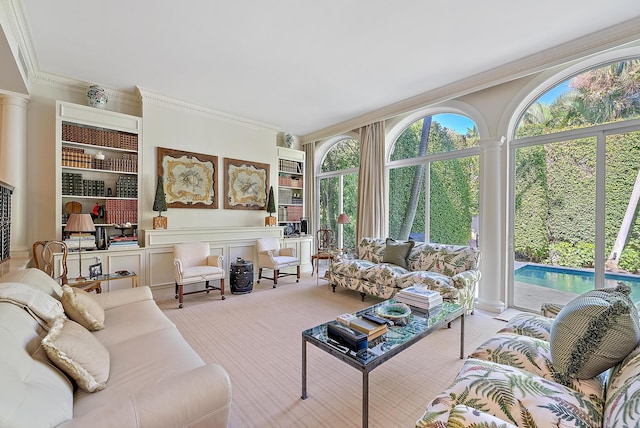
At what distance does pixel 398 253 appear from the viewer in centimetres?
407

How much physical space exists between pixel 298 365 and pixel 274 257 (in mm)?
2733

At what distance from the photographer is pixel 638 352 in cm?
112

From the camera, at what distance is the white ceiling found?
240 cm

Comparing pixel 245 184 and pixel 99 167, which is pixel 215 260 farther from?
pixel 99 167

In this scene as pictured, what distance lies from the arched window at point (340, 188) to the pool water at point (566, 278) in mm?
2924

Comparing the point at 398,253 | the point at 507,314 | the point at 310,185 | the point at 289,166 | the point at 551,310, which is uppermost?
the point at 289,166

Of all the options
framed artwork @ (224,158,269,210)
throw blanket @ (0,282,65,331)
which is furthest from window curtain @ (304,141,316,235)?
throw blanket @ (0,282,65,331)

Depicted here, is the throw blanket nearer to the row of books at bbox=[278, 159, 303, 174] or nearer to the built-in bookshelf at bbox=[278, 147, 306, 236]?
the built-in bookshelf at bbox=[278, 147, 306, 236]

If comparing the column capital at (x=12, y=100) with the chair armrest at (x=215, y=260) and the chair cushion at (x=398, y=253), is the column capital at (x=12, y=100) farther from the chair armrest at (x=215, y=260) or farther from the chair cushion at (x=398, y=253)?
the chair cushion at (x=398, y=253)

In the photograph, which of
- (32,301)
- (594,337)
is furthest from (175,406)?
(594,337)

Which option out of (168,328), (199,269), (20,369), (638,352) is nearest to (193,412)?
(20,369)

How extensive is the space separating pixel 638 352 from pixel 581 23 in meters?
2.99

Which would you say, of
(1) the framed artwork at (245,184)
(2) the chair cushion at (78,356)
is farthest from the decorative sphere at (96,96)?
(2) the chair cushion at (78,356)

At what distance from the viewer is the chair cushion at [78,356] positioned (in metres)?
1.22
